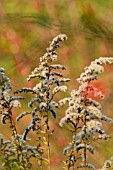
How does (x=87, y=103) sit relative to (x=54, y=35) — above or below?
below

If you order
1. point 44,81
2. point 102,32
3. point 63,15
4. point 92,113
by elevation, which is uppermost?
point 63,15

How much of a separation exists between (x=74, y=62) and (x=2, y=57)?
1.44 ft

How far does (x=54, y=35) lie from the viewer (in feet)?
12.8

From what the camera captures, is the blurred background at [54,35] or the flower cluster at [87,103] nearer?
the flower cluster at [87,103]

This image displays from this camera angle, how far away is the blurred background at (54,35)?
12.5 ft

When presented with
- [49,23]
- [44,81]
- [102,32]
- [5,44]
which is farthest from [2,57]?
[44,81]

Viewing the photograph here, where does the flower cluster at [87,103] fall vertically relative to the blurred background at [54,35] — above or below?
below

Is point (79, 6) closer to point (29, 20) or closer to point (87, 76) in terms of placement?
point (29, 20)

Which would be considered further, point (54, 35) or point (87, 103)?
point (54, 35)

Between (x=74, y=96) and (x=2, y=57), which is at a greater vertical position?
(x=2, y=57)

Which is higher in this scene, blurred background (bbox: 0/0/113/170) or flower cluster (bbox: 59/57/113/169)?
blurred background (bbox: 0/0/113/170)

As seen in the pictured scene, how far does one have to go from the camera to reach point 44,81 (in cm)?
202

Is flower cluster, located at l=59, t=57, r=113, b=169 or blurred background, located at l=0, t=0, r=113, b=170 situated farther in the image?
blurred background, located at l=0, t=0, r=113, b=170

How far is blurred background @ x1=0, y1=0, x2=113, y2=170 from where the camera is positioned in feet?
12.5
